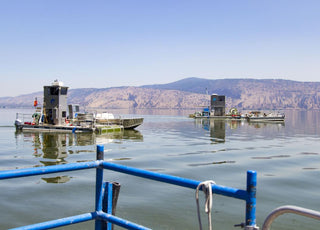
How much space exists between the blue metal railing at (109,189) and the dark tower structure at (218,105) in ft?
290

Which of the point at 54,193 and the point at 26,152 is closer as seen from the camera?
the point at 54,193

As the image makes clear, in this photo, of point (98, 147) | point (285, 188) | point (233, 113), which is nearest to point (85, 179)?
point (285, 188)

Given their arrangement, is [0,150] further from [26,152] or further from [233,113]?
[233,113]

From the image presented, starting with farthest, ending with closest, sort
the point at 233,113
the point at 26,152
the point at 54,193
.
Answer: the point at 233,113, the point at 26,152, the point at 54,193

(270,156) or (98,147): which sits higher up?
(98,147)

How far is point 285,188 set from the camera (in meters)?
13.5

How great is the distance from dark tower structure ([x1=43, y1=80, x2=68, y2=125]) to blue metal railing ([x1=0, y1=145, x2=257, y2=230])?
38486 millimetres

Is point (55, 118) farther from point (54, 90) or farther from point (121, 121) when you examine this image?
point (121, 121)

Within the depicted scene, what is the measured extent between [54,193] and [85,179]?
2.57m

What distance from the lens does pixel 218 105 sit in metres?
91.4

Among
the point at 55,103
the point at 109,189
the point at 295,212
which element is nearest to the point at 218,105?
the point at 55,103

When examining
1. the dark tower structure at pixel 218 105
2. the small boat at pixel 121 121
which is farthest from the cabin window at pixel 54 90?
the dark tower structure at pixel 218 105

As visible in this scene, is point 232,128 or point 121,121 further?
point 232,128

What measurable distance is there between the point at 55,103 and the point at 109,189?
38.9m
